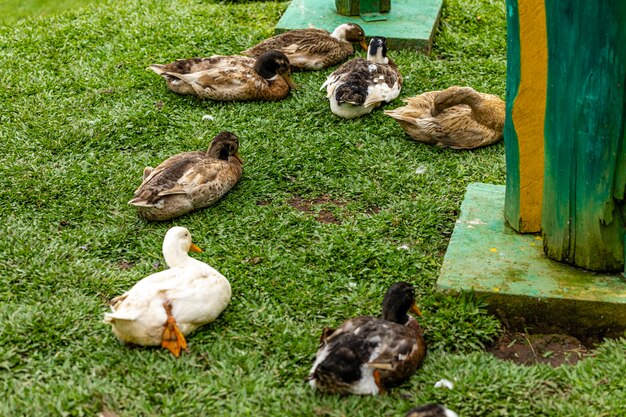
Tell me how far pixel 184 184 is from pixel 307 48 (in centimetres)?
312

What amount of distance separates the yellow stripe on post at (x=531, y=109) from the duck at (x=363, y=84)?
2588mm

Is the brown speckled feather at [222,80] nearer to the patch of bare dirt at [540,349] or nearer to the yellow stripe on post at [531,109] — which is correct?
the yellow stripe on post at [531,109]

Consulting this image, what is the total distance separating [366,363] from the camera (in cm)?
478

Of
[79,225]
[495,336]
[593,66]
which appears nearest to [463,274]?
[495,336]

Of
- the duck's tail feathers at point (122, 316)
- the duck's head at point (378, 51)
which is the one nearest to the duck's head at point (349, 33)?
the duck's head at point (378, 51)

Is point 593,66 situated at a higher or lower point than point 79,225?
higher

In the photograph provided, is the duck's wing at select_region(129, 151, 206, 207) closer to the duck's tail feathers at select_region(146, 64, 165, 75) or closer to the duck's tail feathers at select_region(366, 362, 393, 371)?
the duck's tail feathers at select_region(146, 64, 165, 75)

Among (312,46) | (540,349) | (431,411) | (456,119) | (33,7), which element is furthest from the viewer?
(33,7)

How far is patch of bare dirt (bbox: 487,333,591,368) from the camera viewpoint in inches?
209

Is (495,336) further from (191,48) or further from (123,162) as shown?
(191,48)

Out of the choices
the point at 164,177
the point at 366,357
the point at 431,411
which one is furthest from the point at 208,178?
the point at 431,411

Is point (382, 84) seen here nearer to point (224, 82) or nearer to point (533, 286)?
point (224, 82)

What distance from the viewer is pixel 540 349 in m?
5.40

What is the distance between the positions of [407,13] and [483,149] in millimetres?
3008
